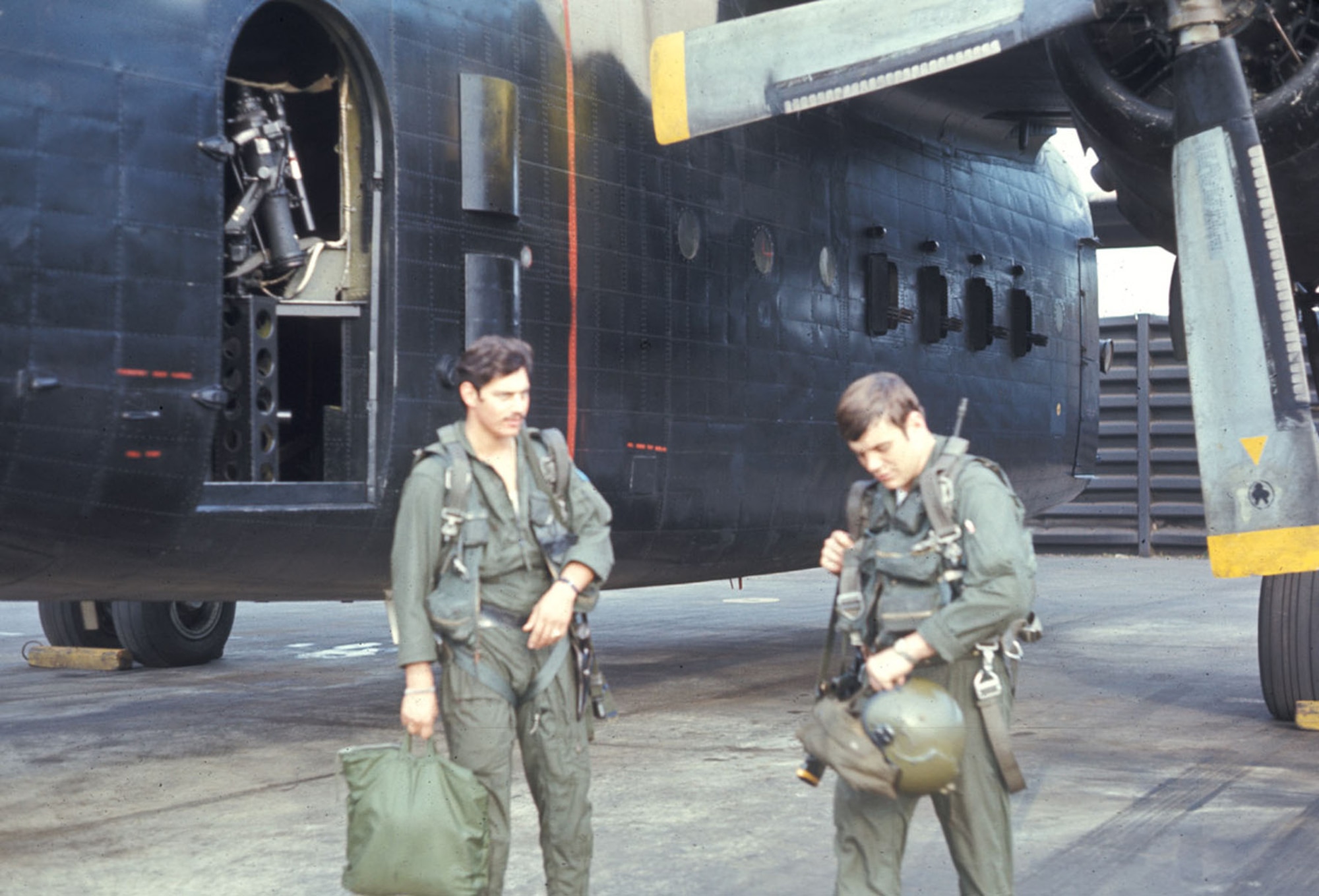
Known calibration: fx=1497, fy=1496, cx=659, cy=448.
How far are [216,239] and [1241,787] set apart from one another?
16.8 ft

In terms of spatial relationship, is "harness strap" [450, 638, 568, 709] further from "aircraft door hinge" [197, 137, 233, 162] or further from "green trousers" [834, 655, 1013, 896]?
"aircraft door hinge" [197, 137, 233, 162]

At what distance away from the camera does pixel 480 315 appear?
7125 millimetres

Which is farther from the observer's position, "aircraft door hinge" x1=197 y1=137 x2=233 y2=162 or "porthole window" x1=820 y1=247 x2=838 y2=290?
"porthole window" x1=820 y1=247 x2=838 y2=290

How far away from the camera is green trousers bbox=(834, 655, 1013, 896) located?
3744 millimetres

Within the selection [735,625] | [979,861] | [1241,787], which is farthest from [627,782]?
[735,625]

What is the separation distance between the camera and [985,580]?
368cm

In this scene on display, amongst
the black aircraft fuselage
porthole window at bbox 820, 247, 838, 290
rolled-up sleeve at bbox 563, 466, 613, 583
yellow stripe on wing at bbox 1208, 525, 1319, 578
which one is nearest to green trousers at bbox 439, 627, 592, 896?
rolled-up sleeve at bbox 563, 466, 613, 583

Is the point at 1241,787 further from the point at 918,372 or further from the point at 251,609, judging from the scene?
the point at 251,609

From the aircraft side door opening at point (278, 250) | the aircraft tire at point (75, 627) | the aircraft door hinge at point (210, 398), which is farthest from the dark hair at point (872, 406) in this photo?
the aircraft tire at point (75, 627)

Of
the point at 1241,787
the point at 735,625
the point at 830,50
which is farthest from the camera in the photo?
the point at 735,625

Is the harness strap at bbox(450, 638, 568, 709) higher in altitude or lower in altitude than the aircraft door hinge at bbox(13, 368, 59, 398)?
lower

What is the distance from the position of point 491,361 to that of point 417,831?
1.27 meters

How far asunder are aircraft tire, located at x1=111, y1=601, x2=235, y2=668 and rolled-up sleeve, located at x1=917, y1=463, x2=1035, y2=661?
8.94 meters

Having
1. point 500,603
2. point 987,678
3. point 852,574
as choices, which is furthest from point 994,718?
point 500,603
